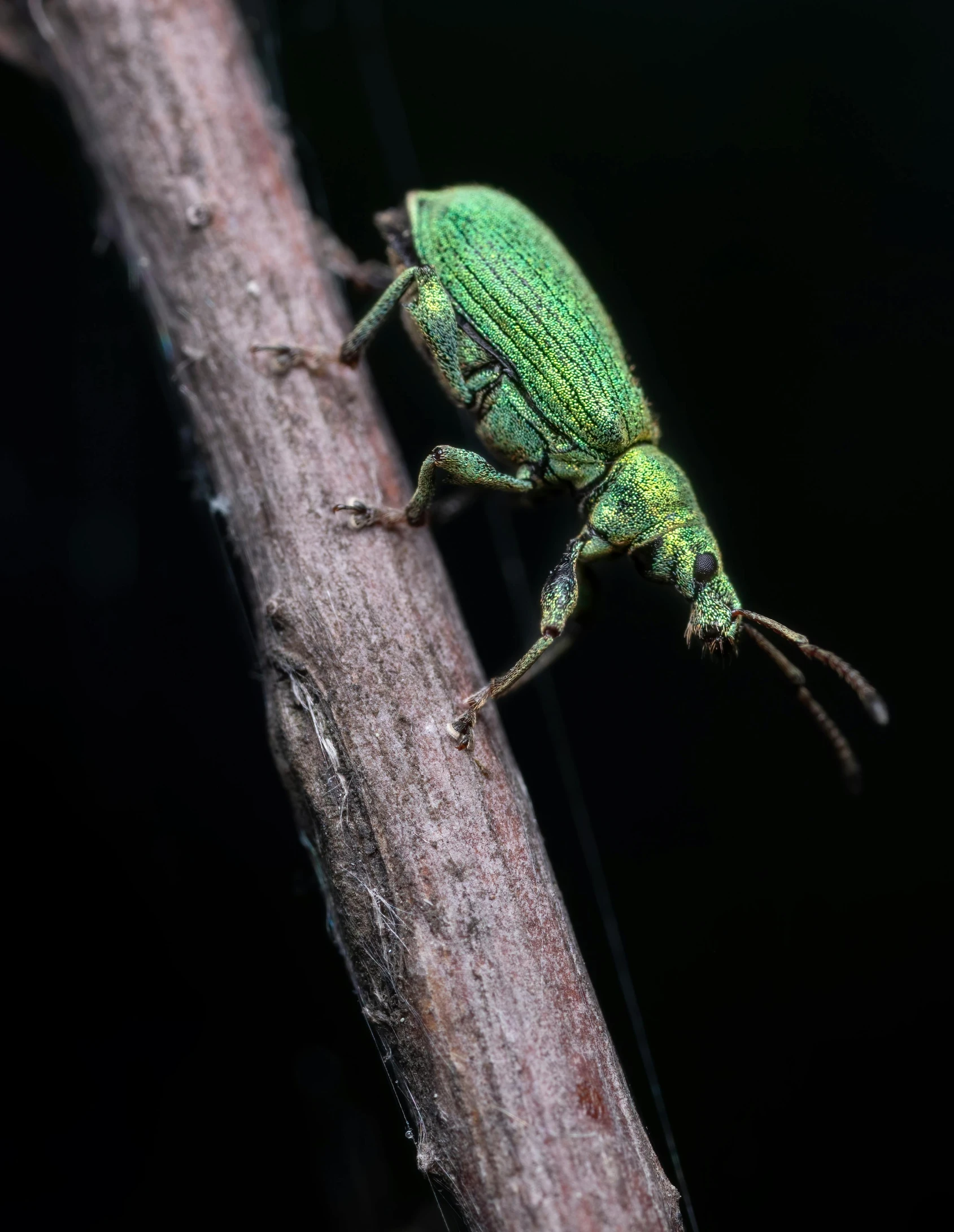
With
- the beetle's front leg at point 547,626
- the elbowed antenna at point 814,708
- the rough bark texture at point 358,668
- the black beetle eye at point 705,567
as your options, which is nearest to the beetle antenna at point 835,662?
the elbowed antenna at point 814,708

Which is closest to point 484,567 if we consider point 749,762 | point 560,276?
point 749,762

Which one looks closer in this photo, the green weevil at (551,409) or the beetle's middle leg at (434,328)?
the green weevil at (551,409)

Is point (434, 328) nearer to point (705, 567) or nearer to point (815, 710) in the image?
point (705, 567)

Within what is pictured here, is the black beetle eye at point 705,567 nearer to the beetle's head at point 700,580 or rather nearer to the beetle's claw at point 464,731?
the beetle's head at point 700,580

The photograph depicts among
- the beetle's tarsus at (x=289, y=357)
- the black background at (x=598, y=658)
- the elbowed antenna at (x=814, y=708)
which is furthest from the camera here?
the black background at (x=598, y=658)

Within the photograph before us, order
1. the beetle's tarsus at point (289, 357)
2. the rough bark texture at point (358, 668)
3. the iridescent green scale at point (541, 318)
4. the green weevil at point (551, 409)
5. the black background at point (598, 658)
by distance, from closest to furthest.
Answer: the rough bark texture at point (358, 668), the green weevil at point (551, 409), the iridescent green scale at point (541, 318), the beetle's tarsus at point (289, 357), the black background at point (598, 658)

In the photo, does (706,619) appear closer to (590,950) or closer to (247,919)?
(590,950)

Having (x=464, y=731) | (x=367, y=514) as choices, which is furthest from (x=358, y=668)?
(x=367, y=514)
